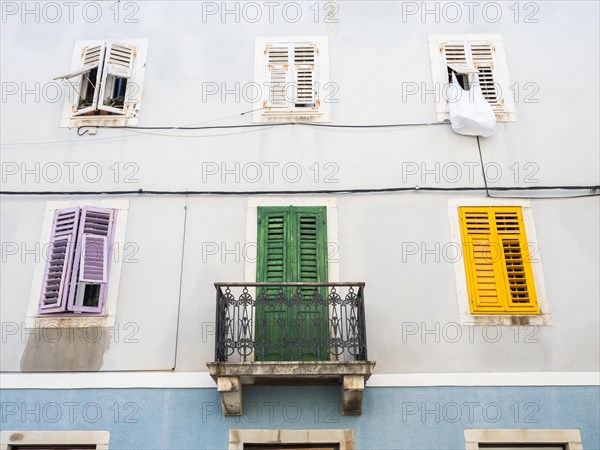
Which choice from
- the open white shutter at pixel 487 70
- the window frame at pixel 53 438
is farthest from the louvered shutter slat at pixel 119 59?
the open white shutter at pixel 487 70

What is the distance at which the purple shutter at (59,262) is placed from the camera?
8625 millimetres

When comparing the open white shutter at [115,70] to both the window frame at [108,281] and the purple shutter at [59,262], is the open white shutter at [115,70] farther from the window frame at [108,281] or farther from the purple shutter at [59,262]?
the purple shutter at [59,262]

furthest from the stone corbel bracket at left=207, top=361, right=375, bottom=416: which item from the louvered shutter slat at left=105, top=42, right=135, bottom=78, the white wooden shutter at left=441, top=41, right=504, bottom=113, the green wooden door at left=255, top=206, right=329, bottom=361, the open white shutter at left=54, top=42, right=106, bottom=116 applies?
the louvered shutter slat at left=105, top=42, right=135, bottom=78

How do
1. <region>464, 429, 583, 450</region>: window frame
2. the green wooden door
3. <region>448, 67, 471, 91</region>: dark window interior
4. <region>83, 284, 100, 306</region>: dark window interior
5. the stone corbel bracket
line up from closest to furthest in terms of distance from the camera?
the stone corbel bracket
<region>464, 429, 583, 450</region>: window frame
the green wooden door
<region>83, 284, 100, 306</region>: dark window interior
<region>448, 67, 471, 91</region>: dark window interior

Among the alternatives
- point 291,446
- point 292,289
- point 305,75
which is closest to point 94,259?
point 292,289

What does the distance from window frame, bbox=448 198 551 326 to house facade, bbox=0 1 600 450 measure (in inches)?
1.2

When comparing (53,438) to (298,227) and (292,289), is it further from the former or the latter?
(298,227)

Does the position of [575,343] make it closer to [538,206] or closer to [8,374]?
[538,206]

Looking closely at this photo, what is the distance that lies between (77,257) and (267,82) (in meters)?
3.88

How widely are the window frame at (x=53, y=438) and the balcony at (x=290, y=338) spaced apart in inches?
62.1

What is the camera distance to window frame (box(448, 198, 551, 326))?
8.59 m

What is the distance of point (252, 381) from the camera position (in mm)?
8109

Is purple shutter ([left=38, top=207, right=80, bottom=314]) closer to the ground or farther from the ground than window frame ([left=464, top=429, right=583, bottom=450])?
farther from the ground

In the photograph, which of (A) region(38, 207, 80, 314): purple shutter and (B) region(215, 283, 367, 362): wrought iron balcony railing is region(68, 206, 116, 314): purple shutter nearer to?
(A) region(38, 207, 80, 314): purple shutter
